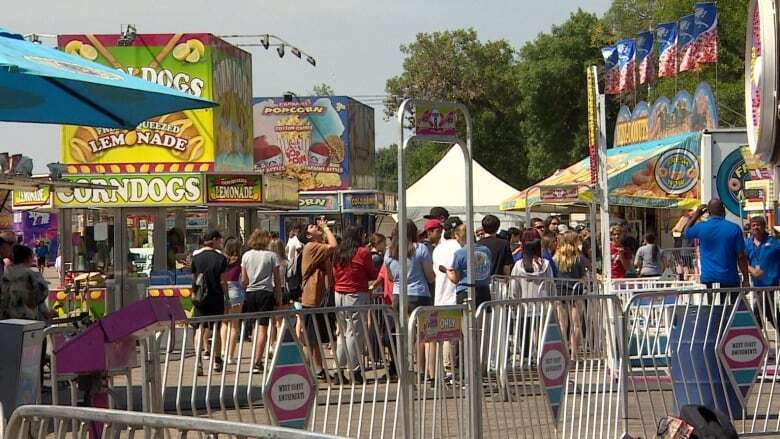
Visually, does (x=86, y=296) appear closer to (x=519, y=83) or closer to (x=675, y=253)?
(x=675, y=253)

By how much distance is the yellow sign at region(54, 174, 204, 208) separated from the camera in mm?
21328

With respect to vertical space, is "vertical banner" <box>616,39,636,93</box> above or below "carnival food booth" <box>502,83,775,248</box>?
above

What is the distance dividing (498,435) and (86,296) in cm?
1163

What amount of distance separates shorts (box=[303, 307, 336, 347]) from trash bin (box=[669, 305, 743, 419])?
2.80m

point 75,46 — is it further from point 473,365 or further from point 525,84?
point 525,84

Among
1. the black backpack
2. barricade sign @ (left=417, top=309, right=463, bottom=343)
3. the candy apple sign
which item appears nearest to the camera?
the black backpack

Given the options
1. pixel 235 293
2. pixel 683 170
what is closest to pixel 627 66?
pixel 683 170

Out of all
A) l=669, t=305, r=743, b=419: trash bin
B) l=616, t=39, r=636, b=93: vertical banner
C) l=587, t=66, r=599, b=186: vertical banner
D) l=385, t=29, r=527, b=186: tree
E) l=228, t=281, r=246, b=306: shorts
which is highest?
l=385, t=29, r=527, b=186: tree

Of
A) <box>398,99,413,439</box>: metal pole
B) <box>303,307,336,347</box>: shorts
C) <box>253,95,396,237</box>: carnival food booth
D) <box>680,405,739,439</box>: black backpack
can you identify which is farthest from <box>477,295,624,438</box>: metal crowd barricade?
<box>253,95,396,237</box>: carnival food booth

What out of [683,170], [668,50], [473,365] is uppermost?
[668,50]

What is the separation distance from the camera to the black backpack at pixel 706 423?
5.96m

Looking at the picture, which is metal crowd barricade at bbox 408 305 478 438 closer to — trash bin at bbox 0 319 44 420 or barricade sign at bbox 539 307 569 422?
barricade sign at bbox 539 307 569 422

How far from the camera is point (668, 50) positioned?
35.2 m

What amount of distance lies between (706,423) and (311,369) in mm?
2809
